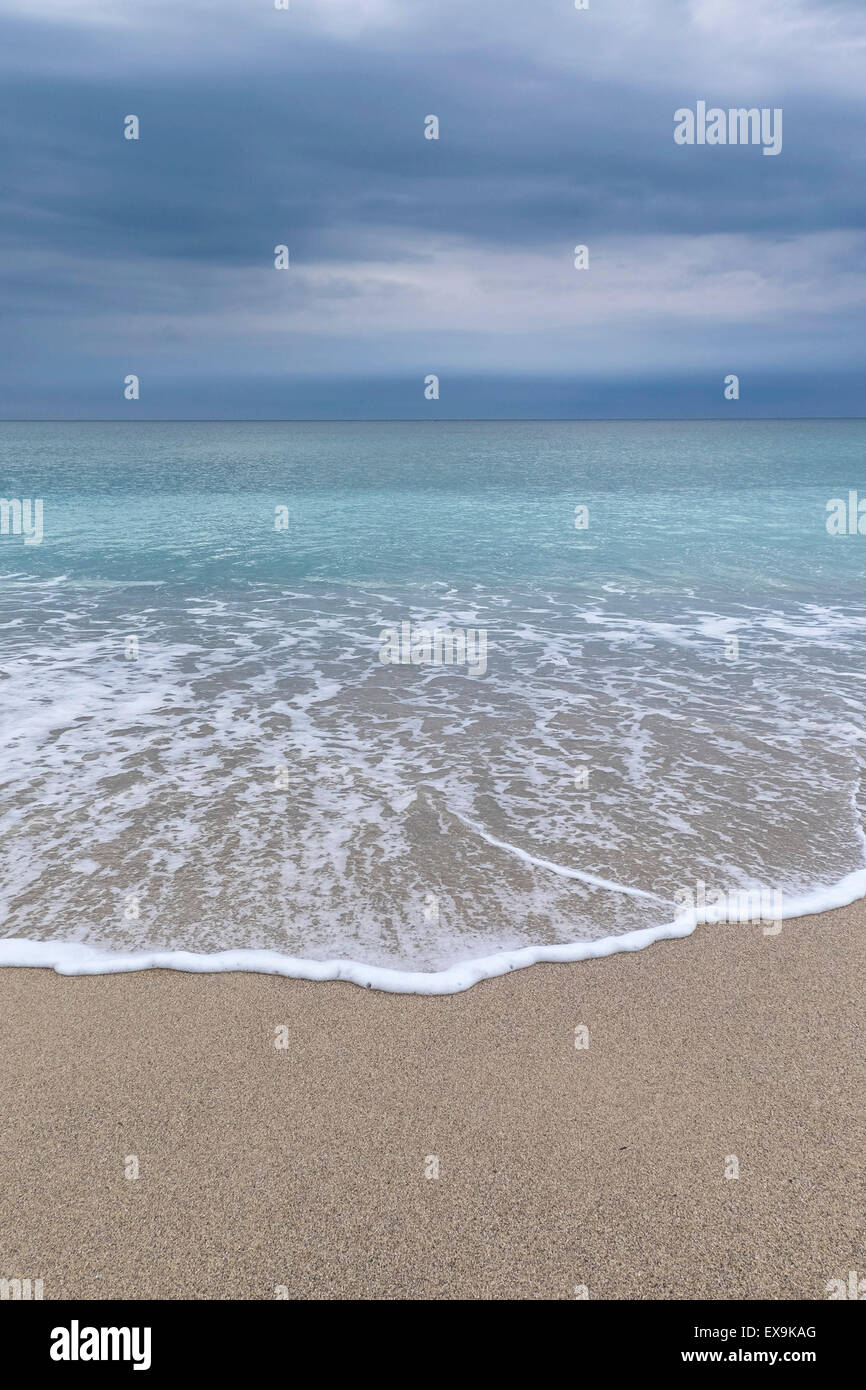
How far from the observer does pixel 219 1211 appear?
3082 millimetres

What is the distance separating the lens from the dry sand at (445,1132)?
9.52 ft

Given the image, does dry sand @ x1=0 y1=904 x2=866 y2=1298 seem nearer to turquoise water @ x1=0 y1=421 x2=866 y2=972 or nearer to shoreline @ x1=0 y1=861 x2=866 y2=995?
shoreline @ x1=0 y1=861 x2=866 y2=995

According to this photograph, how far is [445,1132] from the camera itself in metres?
3.44

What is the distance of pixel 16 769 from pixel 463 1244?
5635 mm

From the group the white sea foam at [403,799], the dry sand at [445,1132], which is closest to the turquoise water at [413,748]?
the white sea foam at [403,799]

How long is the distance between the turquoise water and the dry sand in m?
0.54

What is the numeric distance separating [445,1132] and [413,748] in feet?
15.2

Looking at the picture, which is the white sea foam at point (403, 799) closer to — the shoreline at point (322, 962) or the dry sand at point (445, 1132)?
the shoreline at point (322, 962)

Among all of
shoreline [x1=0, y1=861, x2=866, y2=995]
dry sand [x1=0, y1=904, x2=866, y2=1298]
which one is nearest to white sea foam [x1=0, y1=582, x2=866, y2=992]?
shoreline [x1=0, y1=861, x2=866, y2=995]

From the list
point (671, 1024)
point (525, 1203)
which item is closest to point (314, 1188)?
point (525, 1203)

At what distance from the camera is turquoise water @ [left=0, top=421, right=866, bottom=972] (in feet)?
17.1

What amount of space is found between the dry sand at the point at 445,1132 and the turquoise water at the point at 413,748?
1.78 ft

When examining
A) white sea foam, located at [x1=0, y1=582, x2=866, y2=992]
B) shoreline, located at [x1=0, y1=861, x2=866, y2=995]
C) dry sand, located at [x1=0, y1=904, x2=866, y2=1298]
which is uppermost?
white sea foam, located at [x1=0, y1=582, x2=866, y2=992]
